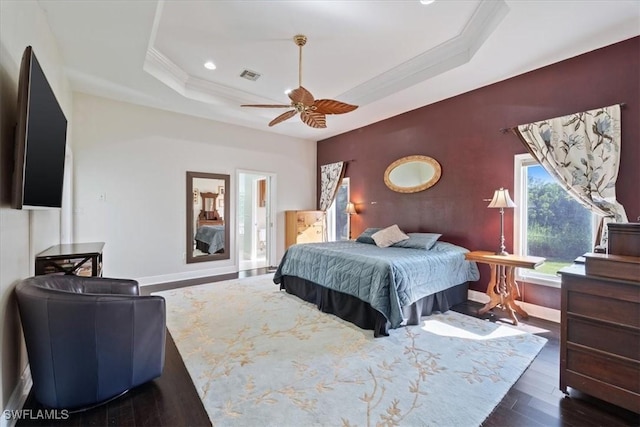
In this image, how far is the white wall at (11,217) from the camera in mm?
A: 1632

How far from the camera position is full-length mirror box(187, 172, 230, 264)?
5305 mm

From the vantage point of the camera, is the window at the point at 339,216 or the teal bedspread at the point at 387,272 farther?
the window at the point at 339,216

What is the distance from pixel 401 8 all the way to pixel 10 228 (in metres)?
3.54

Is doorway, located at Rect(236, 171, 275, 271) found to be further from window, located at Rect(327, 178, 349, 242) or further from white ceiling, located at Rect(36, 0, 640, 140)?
white ceiling, located at Rect(36, 0, 640, 140)

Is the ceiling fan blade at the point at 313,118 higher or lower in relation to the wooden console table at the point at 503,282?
higher

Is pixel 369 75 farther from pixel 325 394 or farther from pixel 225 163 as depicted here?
pixel 325 394

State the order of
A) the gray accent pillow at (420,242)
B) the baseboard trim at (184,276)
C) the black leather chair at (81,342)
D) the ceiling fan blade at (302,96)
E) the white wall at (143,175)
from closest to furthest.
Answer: the black leather chair at (81,342) → the ceiling fan blade at (302,96) → the gray accent pillow at (420,242) → the white wall at (143,175) → the baseboard trim at (184,276)

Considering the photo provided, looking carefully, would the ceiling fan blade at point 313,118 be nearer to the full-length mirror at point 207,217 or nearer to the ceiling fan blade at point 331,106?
the ceiling fan blade at point 331,106

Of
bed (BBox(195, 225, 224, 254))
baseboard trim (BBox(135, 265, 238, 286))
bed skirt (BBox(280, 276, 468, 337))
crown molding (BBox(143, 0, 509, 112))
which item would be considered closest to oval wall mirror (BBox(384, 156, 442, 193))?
crown molding (BBox(143, 0, 509, 112))

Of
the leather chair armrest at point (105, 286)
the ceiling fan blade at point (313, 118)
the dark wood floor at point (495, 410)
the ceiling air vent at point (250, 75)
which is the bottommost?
the dark wood floor at point (495, 410)

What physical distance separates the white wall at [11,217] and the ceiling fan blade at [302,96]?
2.06 metres

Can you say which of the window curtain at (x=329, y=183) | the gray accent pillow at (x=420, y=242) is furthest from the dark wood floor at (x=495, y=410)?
the window curtain at (x=329, y=183)

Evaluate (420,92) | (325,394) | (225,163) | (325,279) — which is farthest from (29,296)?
(420,92)

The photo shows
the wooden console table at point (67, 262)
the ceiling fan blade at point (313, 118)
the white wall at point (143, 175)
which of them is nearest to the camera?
the wooden console table at point (67, 262)
